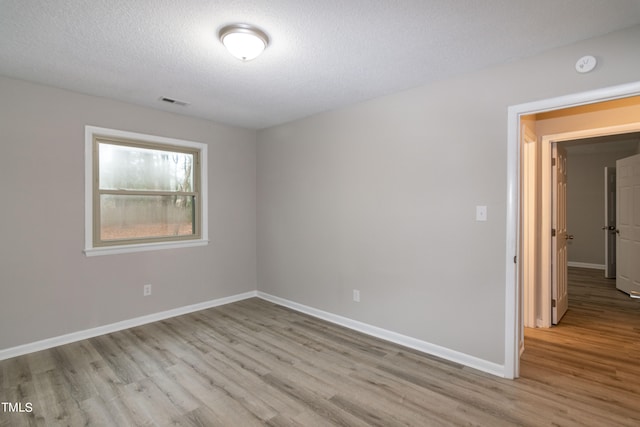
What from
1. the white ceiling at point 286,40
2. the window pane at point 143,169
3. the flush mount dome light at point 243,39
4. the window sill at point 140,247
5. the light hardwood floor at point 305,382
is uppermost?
the white ceiling at point 286,40

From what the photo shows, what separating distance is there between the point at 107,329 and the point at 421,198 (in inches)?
138

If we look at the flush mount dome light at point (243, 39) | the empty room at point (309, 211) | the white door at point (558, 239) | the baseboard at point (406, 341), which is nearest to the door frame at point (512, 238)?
the empty room at point (309, 211)

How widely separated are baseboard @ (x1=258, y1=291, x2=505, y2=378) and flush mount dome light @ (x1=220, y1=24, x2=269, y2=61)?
280 cm

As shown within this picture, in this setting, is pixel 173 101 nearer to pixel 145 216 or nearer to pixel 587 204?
pixel 145 216

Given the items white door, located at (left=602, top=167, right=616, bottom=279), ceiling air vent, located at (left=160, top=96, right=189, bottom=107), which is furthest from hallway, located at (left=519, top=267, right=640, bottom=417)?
ceiling air vent, located at (left=160, top=96, right=189, bottom=107)

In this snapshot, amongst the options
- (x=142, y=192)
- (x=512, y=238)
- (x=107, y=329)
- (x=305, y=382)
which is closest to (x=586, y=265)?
(x=512, y=238)

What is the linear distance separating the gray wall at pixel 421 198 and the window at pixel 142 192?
127 cm

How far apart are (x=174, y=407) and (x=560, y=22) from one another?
352 cm

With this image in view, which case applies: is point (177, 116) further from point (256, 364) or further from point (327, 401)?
point (327, 401)

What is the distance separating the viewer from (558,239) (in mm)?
3689

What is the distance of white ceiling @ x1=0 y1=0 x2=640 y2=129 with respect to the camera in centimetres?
187

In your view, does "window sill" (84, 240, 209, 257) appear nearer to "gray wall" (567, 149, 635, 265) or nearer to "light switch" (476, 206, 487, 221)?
"light switch" (476, 206, 487, 221)

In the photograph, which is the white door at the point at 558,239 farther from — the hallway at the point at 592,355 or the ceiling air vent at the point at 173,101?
the ceiling air vent at the point at 173,101

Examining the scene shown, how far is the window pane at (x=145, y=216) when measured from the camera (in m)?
3.54
